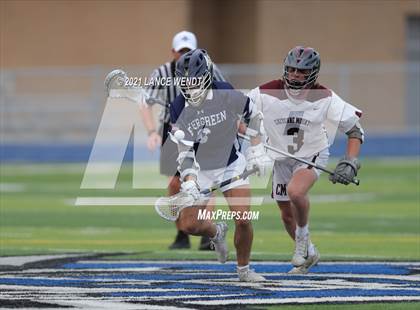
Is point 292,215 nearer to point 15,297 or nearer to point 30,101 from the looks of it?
point 15,297

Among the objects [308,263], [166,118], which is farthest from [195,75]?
[166,118]

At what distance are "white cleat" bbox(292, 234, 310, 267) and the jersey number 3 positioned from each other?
797 mm

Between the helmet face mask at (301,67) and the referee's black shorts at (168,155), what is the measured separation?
248 centimetres

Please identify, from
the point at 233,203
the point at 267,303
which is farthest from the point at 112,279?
the point at 267,303

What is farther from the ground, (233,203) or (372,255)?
(233,203)

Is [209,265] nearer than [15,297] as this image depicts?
No

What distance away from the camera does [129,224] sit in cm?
1680

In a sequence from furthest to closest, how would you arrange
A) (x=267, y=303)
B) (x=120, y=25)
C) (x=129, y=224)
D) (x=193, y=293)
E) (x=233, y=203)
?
(x=120, y=25), (x=129, y=224), (x=233, y=203), (x=193, y=293), (x=267, y=303)

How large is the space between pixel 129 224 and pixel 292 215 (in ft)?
19.7

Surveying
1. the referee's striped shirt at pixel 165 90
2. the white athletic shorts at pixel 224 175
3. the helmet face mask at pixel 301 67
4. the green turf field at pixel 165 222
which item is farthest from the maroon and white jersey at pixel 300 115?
the referee's striped shirt at pixel 165 90

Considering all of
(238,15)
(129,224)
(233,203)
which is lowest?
(129,224)

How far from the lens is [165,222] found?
17062mm

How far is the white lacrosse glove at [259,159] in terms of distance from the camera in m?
9.91

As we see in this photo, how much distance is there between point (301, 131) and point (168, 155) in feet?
7.86
